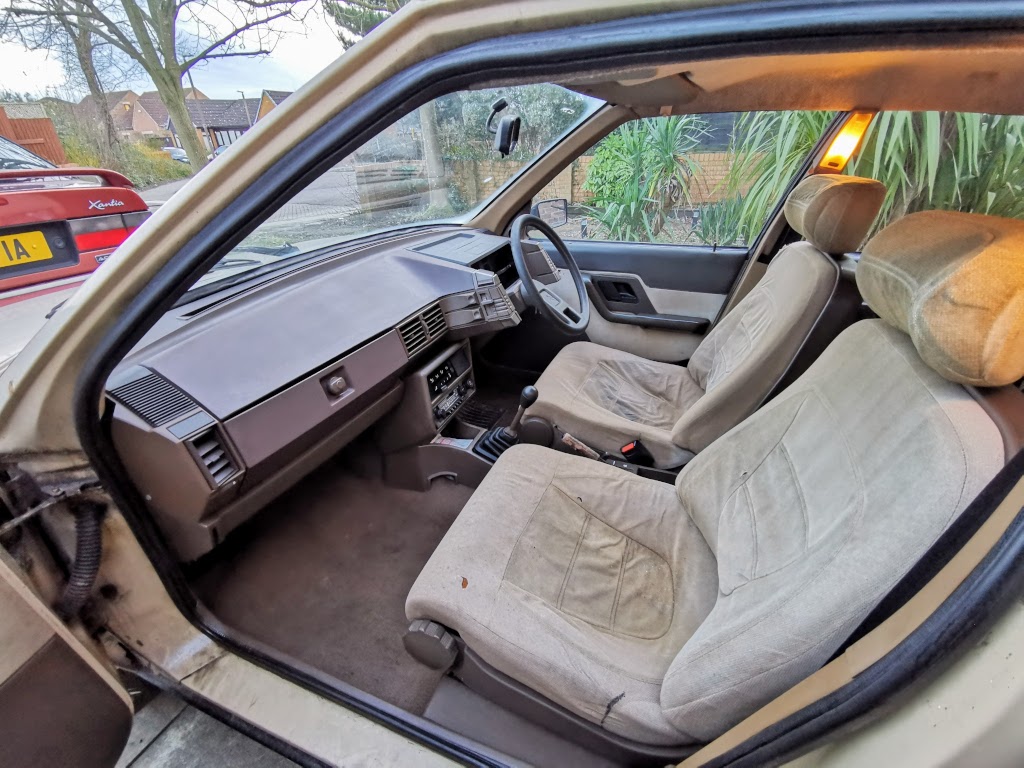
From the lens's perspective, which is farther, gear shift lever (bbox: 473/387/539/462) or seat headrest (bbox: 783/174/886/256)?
gear shift lever (bbox: 473/387/539/462)

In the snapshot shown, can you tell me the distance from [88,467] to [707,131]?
8.10ft

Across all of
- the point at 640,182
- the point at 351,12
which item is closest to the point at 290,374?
the point at 351,12

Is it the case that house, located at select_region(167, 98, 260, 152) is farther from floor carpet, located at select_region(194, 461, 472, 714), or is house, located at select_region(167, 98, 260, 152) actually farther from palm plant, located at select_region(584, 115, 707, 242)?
palm plant, located at select_region(584, 115, 707, 242)

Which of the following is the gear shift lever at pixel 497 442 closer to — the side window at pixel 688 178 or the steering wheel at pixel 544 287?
the steering wheel at pixel 544 287

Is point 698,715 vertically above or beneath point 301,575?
above

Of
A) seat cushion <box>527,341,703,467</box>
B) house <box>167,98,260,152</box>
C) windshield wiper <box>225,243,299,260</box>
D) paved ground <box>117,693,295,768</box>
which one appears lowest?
paved ground <box>117,693,295,768</box>

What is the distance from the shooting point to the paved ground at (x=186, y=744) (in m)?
1.17

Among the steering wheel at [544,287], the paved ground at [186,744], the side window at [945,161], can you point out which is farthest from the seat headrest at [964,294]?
the paved ground at [186,744]

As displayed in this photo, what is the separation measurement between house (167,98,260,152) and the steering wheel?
3.10 ft

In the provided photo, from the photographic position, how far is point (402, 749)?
979 mm

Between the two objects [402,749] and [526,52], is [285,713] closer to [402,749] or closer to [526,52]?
[402,749]

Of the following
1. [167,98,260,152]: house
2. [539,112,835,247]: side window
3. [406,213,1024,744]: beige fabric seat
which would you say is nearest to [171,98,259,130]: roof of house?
[167,98,260,152]: house

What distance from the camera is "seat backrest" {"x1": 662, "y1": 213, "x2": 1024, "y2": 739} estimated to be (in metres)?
0.62

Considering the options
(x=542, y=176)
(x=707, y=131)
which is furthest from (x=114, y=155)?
(x=707, y=131)
